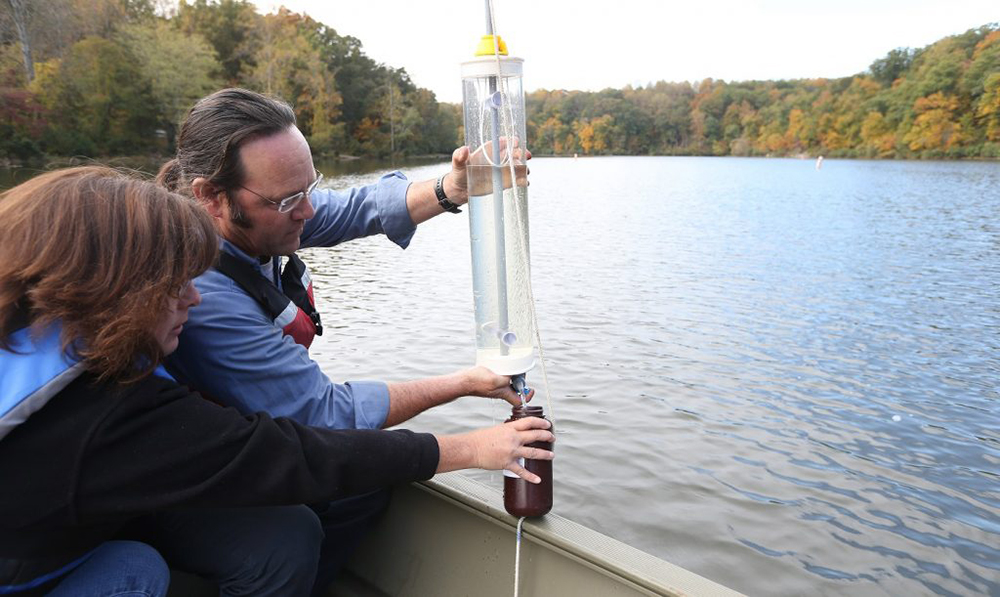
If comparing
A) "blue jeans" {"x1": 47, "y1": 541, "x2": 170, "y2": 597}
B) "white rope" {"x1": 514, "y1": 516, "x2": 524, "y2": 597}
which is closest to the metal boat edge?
"white rope" {"x1": 514, "y1": 516, "x2": 524, "y2": 597}

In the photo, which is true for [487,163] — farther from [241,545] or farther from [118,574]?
[118,574]

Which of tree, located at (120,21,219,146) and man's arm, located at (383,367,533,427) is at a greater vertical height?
tree, located at (120,21,219,146)

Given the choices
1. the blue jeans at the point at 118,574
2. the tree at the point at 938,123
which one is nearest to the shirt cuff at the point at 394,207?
the blue jeans at the point at 118,574

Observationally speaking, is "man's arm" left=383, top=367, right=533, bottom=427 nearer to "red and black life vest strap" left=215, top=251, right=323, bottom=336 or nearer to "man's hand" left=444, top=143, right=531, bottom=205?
"red and black life vest strap" left=215, top=251, right=323, bottom=336

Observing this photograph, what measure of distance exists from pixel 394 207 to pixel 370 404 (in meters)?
1.20

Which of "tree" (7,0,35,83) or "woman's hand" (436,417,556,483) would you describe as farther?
"tree" (7,0,35,83)

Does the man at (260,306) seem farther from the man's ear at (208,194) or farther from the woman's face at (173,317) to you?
the woman's face at (173,317)

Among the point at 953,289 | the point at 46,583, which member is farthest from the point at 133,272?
the point at 953,289

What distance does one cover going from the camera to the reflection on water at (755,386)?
524 centimetres

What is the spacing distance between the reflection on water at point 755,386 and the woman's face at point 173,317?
13.5ft

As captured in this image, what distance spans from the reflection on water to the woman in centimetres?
398

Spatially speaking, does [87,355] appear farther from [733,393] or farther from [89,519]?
[733,393]

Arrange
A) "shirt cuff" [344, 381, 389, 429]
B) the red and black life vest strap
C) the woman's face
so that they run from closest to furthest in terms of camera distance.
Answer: the woman's face < the red and black life vest strap < "shirt cuff" [344, 381, 389, 429]

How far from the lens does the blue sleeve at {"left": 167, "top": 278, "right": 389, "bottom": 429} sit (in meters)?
2.06
